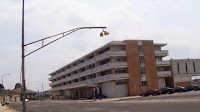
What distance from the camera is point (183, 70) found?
6788 centimetres

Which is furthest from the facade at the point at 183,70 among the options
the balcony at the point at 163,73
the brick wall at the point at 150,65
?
the brick wall at the point at 150,65

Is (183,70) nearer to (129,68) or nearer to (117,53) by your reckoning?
(129,68)

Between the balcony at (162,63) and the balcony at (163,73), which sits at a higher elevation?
the balcony at (162,63)

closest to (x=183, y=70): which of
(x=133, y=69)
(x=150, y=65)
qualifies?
(x=150, y=65)

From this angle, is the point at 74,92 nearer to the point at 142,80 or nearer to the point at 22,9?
the point at 142,80

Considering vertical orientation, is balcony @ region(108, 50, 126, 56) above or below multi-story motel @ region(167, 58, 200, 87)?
above

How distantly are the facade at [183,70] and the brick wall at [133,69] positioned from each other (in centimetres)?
1098

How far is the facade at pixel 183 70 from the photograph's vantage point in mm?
66500

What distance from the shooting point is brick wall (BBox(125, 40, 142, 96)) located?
5998cm

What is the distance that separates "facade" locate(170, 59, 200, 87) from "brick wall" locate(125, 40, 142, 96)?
36.0ft

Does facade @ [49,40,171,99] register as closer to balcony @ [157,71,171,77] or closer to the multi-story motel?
balcony @ [157,71,171,77]

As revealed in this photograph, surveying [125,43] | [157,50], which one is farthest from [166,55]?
[125,43]

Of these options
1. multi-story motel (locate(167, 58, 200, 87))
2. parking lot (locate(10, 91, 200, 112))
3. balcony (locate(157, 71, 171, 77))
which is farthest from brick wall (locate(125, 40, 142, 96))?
parking lot (locate(10, 91, 200, 112))

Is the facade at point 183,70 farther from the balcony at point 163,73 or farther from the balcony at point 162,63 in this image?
the balcony at point 163,73
